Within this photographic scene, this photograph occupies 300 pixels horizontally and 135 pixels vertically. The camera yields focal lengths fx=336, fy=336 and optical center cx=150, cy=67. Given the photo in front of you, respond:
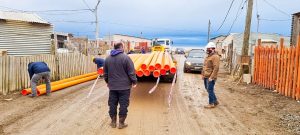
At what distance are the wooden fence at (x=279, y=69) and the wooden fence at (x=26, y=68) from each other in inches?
350

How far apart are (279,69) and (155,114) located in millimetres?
6411

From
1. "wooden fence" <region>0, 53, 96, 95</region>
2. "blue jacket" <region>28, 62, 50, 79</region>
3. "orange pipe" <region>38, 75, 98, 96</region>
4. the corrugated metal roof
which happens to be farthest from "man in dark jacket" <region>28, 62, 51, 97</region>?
the corrugated metal roof

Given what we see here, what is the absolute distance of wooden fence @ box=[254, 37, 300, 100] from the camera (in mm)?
11375

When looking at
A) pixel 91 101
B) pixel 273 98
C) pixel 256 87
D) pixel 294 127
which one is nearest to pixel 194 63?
pixel 256 87

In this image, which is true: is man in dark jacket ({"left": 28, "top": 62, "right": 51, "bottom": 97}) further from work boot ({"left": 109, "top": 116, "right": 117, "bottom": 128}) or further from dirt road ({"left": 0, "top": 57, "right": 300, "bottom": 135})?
work boot ({"left": 109, "top": 116, "right": 117, "bottom": 128})

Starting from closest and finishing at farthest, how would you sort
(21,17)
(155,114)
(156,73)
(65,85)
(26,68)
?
(155,114), (156,73), (26,68), (65,85), (21,17)

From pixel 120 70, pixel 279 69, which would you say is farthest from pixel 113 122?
pixel 279 69

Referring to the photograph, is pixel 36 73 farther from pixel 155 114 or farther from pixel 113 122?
pixel 113 122

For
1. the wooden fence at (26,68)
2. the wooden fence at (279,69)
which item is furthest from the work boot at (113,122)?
the wooden fence at (279,69)

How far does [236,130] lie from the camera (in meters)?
7.39

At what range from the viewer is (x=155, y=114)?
28.7 feet

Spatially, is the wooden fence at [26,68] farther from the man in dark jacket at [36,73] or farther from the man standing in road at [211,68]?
the man standing in road at [211,68]

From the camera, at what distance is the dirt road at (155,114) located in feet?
24.0

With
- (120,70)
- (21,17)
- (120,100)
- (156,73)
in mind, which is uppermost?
(21,17)
